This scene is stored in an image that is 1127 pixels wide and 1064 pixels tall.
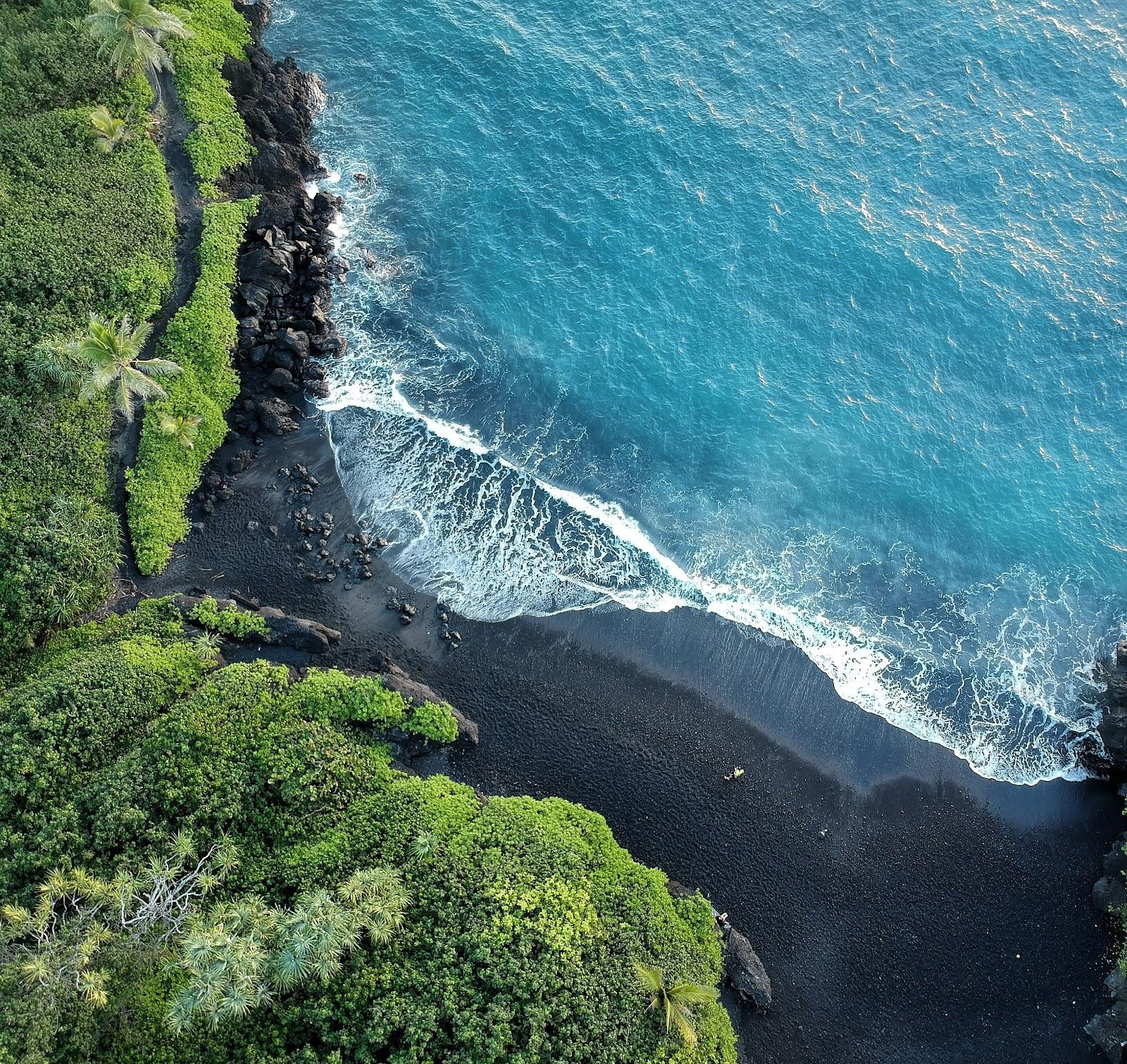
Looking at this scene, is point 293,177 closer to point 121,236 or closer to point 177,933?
point 121,236

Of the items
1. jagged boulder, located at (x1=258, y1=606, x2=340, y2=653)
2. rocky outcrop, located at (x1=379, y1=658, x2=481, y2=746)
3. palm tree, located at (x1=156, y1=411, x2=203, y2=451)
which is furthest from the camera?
palm tree, located at (x1=156, y1=411, x2=203, y2=451)

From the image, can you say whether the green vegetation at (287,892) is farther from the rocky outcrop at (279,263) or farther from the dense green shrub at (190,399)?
the rocky outcrop at (279,263)

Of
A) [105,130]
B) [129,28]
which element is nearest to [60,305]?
[105,130]

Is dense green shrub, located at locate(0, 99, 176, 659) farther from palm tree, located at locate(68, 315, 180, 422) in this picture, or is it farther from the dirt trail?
palm tree, located at locate(68, 315, 180, 422)

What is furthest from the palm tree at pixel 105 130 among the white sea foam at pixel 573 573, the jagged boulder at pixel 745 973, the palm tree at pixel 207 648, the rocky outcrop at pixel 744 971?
the jagged boulder at pixel 745 973

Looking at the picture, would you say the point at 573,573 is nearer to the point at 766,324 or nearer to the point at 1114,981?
the point at 766,324

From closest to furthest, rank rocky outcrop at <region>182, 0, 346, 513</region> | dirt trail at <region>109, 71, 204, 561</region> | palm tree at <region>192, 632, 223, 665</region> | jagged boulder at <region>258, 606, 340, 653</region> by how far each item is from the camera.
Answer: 1. palm tree at <region>192, 632, 223, 665</region>
2. jagged boulder at <region>258, 606, 340, 653</region>
3. dirt trail at <region>109, 71, 204, 561</region>
4. rocky outcrop at <region>182, 0, 346, 513</region>

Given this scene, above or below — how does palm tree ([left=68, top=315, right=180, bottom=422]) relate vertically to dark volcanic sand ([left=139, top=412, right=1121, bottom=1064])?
above

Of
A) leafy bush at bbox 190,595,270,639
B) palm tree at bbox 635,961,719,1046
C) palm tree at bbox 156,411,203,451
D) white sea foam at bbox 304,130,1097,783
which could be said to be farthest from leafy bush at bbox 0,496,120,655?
palm tree at bbox 635,961,719,1046
